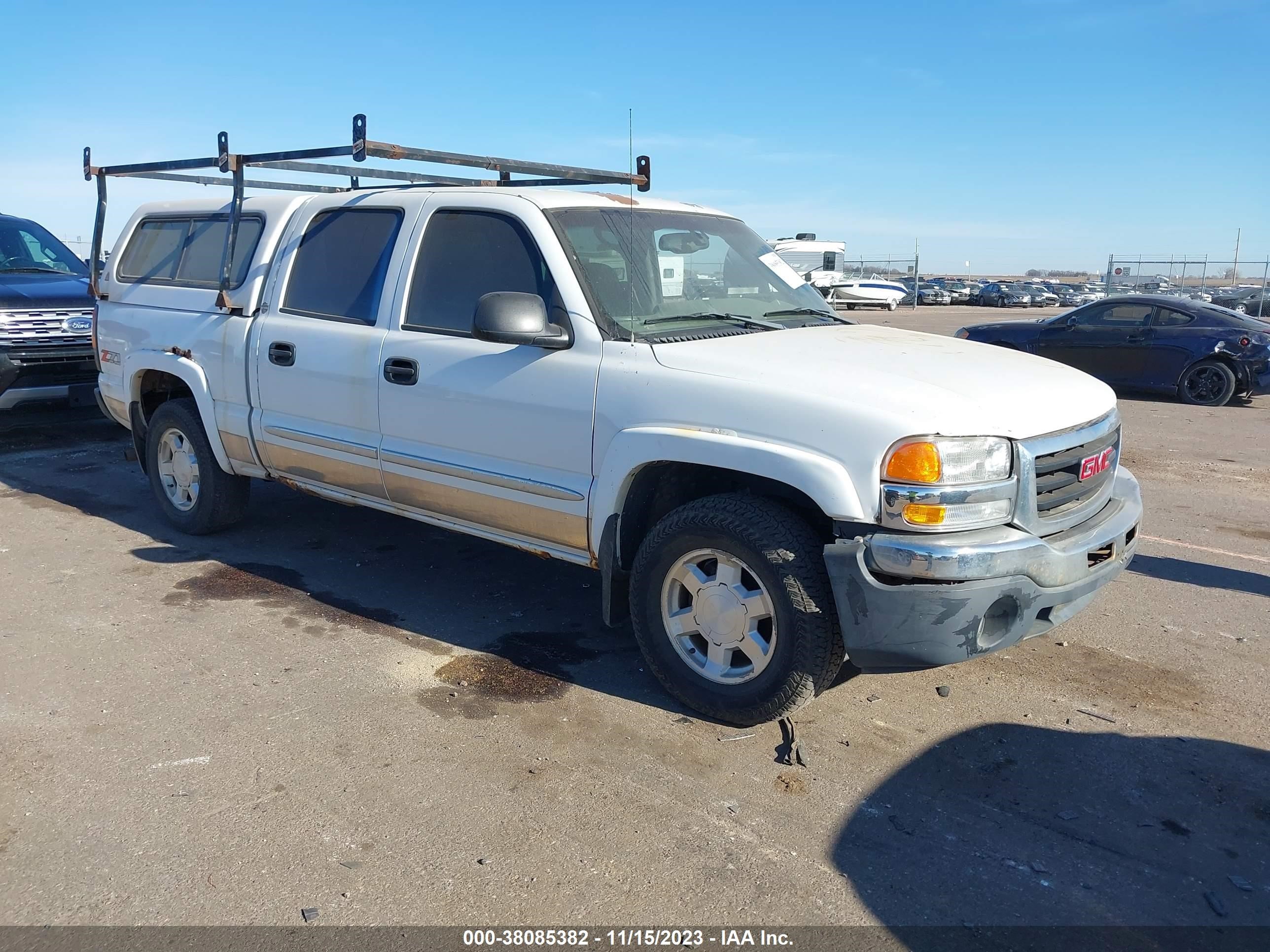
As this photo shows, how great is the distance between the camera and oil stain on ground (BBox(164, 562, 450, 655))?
4.83 m

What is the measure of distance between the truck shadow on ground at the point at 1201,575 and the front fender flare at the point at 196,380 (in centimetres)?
503

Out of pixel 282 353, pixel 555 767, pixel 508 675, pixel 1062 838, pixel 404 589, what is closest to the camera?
pixel 1062 838

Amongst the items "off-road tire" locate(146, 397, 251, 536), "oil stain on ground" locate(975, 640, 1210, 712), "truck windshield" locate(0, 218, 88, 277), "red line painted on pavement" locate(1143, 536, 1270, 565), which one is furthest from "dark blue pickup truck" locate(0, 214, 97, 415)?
"red line painted on pavement" locate(1143, 536, 1270, 565)

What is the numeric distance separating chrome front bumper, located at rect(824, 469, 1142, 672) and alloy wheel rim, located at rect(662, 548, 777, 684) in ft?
1.20

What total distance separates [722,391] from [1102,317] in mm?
11994

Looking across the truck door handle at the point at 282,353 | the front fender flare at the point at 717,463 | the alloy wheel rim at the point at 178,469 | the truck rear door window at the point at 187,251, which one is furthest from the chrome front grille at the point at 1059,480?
the alloy wheel rim at the point at 178,469

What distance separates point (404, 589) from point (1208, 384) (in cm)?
1163

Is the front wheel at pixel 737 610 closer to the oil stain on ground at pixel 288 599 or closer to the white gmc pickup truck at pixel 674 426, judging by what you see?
the white gmc pickup truck at pixel 674 426

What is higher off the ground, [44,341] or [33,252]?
[33,252]

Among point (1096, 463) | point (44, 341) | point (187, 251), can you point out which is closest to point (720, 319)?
point (1096, 463)

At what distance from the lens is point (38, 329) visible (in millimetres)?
8453

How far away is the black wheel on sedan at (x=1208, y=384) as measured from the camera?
12930 mm

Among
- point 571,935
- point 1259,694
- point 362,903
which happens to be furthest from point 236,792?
point 1259,694

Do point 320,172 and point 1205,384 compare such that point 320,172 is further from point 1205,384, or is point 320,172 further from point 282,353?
point 1205,384
